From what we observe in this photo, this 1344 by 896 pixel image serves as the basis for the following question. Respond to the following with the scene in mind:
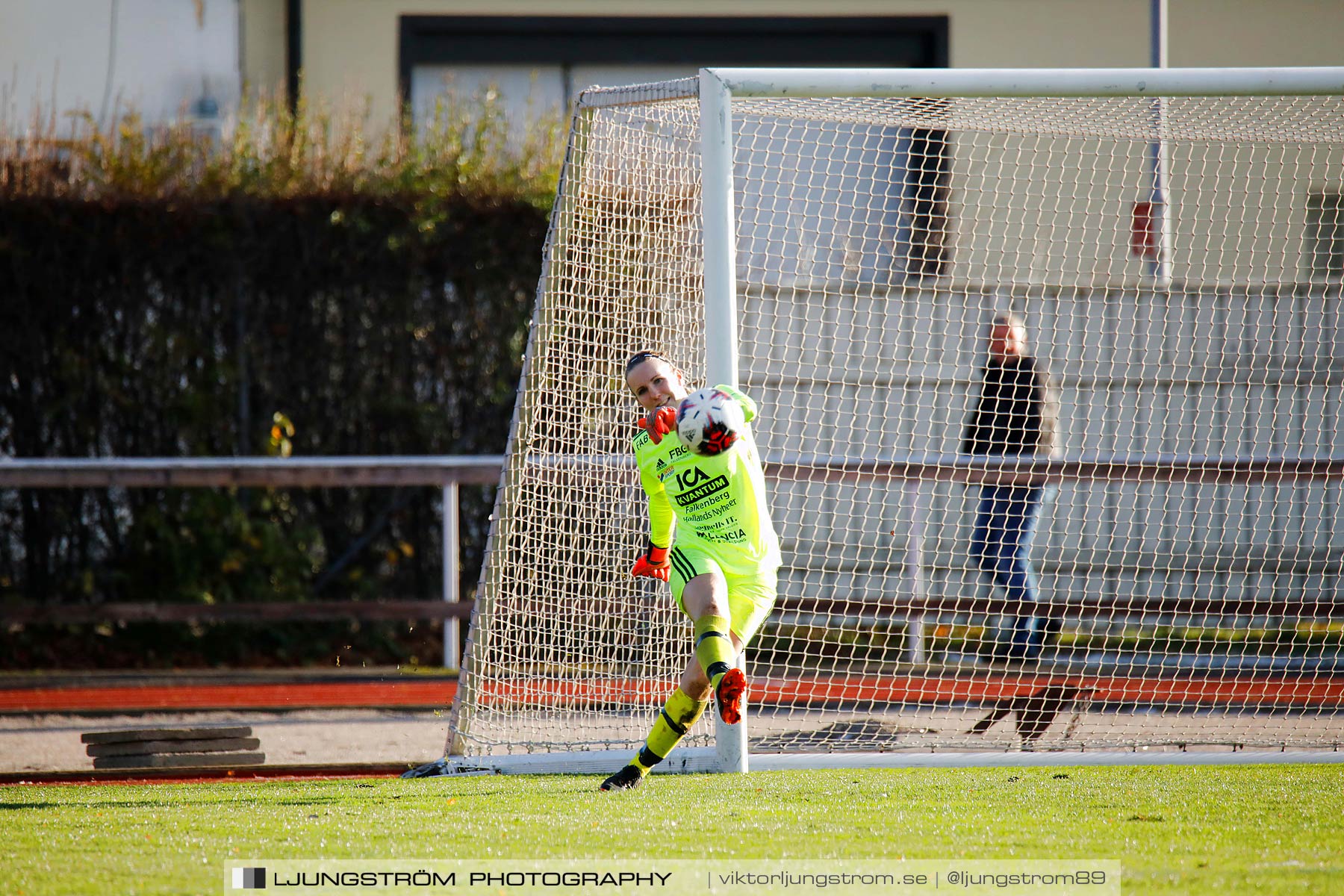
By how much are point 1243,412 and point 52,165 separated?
8.30 meters

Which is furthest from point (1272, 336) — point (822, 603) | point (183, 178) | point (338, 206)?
point (183, 178)

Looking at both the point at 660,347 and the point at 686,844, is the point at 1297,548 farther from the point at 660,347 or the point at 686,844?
the point at 686,844

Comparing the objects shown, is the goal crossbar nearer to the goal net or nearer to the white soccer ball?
the goal net

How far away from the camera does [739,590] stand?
16.9ft

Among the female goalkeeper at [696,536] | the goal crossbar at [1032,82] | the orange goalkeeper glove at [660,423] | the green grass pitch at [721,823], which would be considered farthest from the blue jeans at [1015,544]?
the orange goalkeeper glove at [660,423]

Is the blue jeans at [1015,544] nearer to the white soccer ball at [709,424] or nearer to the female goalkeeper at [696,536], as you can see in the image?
the female goalkeeper at [696,536]

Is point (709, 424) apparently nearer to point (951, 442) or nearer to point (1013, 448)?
point (1013, 448)

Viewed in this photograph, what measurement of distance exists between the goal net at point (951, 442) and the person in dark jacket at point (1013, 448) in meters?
0.09

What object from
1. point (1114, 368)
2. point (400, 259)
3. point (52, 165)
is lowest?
point (1114, 368)

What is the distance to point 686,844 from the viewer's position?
3.95 m

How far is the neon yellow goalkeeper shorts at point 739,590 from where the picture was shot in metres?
5.12

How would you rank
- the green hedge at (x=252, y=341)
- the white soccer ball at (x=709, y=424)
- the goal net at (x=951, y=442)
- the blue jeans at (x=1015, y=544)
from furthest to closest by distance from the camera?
the green hedge at (x=252, y=341), the blue jeans at (x=1015, y=544), the goal net at (x=951, y=442), the white soccer ball at (x=709, y=424)

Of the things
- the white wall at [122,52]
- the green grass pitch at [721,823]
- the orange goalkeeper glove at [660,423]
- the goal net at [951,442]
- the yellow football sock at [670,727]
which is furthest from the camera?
the white wall at [122,52]

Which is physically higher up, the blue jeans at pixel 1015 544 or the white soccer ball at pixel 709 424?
the white soccer ball at pixel 709 424
